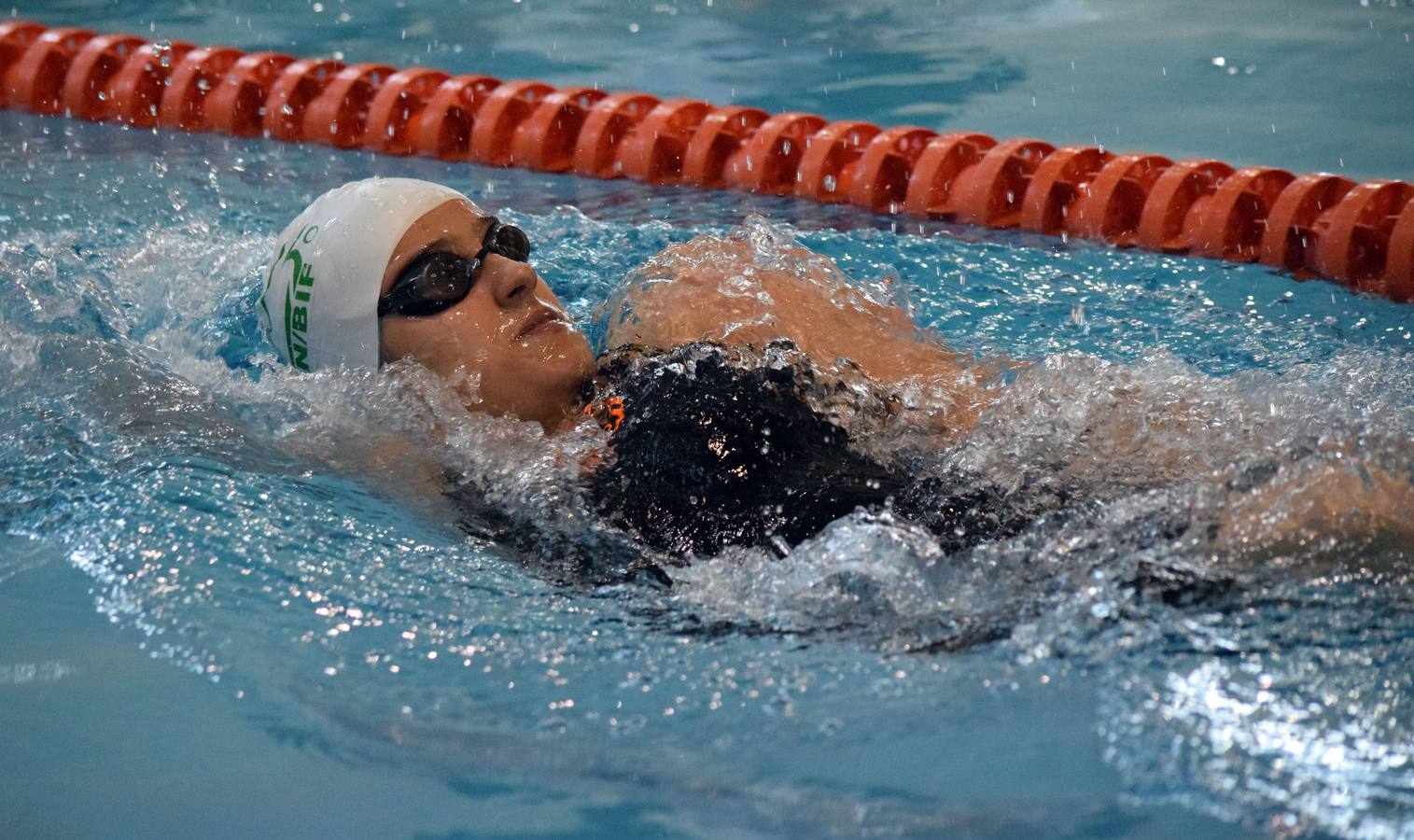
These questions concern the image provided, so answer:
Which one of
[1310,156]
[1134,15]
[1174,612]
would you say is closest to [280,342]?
[1174,612]

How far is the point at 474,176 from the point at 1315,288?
3.00m

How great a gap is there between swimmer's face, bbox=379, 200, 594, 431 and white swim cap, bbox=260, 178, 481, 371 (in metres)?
0.05

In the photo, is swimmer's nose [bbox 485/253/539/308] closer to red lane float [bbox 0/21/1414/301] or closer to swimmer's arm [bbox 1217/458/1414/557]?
swimmer's arm [bbox 1217/458/1414/557]

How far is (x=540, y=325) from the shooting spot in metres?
2.25

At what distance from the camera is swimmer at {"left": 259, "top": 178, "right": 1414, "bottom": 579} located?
187 centimetres

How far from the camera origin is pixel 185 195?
4594 mm

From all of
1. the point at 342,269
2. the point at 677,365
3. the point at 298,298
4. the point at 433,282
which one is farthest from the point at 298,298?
the point at 677,365

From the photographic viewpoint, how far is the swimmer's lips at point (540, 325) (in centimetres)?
224

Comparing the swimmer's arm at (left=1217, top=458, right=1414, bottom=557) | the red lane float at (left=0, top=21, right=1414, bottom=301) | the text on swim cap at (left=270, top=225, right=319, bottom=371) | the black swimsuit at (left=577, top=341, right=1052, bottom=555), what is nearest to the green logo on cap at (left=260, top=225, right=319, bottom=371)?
the text on swim cap at (left=270, top=225, right=319, bottom=371)

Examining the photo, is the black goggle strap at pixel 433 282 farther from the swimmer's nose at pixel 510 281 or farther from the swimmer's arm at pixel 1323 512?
the swimmer's arm at pixel 1323 512

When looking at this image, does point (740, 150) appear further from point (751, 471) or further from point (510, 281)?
point (751, 471)

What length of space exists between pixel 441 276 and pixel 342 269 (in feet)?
0.73

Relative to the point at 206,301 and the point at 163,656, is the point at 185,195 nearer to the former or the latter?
the point at 206,301

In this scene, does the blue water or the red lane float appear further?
the red lane float
